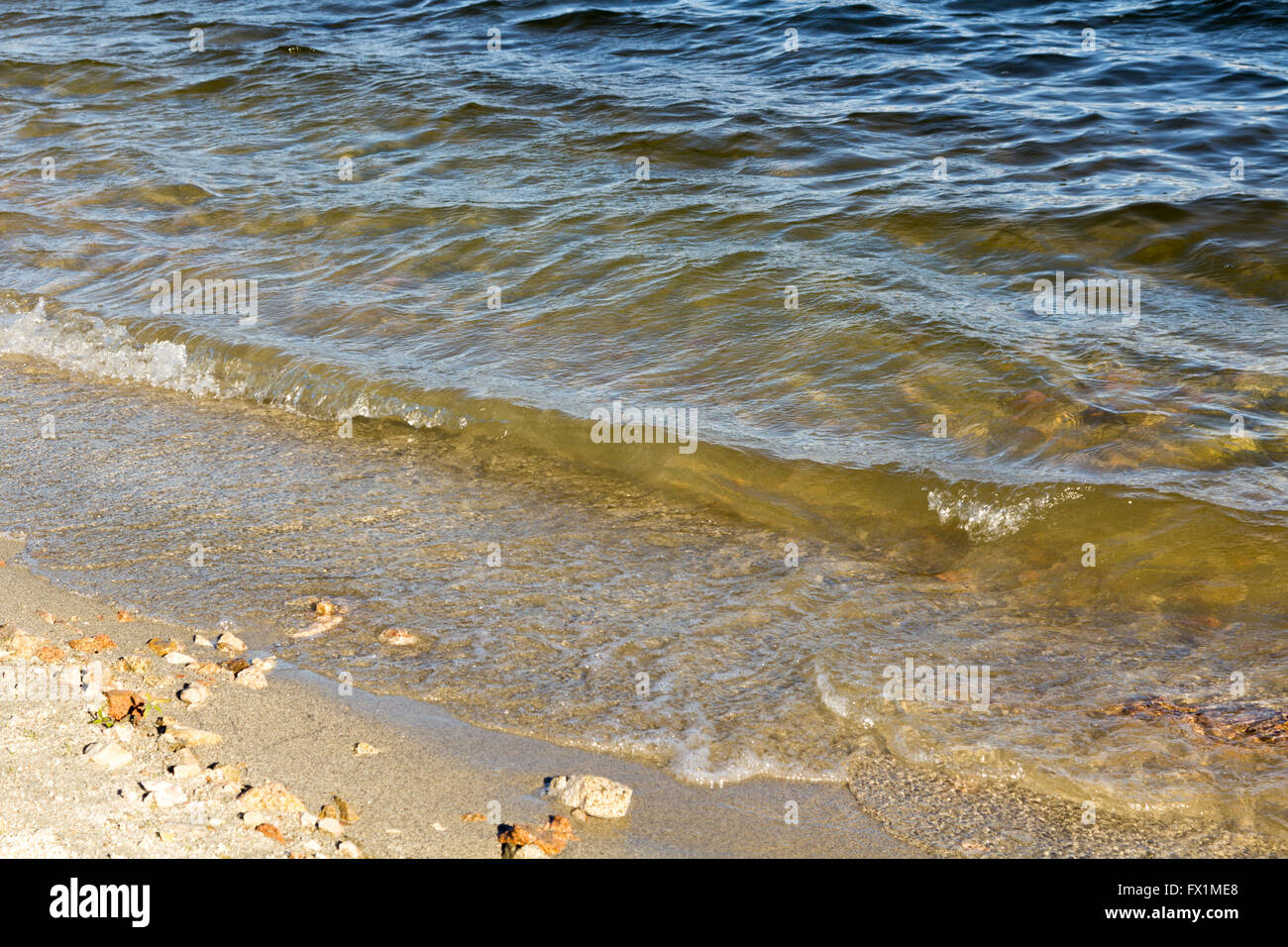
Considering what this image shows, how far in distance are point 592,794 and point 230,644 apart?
1495mm

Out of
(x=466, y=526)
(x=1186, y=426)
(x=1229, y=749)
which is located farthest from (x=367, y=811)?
(x=1186, y=426)

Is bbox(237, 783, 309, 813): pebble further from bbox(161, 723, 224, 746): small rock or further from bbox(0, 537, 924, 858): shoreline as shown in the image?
bbox(161, 723, 224, 746): small rock

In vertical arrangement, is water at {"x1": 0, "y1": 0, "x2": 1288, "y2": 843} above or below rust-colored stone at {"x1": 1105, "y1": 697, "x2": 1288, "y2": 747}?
above

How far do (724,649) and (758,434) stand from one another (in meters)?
1.80

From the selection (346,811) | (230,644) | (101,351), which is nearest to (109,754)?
(346,811)

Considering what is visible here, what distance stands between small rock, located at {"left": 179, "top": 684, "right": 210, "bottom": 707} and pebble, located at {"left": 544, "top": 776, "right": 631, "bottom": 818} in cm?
115

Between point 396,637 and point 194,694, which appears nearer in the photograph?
point 194,694

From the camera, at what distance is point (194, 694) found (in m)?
3.29

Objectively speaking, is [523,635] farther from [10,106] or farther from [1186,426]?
[10,106]

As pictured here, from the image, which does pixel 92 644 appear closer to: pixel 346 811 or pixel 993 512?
pixel 346 811

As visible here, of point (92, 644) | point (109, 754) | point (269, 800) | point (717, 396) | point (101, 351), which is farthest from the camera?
point (101, 351)

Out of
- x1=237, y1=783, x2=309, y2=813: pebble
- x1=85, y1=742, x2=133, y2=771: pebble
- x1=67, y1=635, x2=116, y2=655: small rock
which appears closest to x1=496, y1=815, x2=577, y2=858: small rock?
x1=237, y1=783, x2=309, y2=813: pebble

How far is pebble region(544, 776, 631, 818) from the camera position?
2.87 metres

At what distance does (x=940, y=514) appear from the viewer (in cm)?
462
